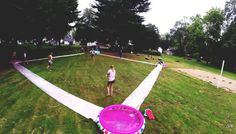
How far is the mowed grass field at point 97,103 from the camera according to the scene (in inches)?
405

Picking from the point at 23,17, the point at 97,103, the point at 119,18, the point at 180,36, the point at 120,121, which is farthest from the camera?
the point at 180,36

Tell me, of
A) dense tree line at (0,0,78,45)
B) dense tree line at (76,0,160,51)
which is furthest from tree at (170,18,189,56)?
dense tree line at (0,0,78,45)

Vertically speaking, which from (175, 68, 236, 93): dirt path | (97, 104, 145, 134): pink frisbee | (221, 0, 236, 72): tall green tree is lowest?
(175, 68, 236, 93): dirt path

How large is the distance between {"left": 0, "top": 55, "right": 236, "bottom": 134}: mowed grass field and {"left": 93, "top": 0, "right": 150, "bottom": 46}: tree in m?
17.4

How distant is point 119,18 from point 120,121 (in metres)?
28.4

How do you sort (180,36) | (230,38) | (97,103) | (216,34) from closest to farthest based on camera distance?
(97,103) → (230,38) → (216,34) → (180,36)

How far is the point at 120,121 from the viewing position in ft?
34.9

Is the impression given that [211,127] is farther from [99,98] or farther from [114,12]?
[114,12]

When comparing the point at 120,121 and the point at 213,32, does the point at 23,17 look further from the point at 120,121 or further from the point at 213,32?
the point at 213,32

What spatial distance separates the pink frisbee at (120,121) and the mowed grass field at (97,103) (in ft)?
1.66

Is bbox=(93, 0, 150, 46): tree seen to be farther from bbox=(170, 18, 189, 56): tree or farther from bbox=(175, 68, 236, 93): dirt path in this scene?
bbox=(170, 18, 189, 56): tree

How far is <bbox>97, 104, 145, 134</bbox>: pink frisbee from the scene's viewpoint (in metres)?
9.52

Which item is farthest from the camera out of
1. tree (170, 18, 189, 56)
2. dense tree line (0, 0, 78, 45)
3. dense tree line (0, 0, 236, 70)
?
tree (170, 18, 189, 56)

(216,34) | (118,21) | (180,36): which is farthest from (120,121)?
(180,36)
